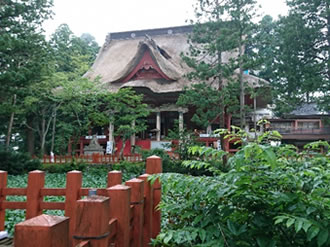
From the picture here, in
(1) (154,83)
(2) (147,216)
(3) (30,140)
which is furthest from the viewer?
(3) (30,140)

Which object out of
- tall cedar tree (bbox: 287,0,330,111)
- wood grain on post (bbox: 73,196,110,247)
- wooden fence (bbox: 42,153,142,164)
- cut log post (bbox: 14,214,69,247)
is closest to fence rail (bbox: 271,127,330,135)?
tall cedar tree (bbox: 287,0,330,111)

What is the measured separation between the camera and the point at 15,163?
1179cm

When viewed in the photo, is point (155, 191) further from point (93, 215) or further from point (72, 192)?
point (93, 215)

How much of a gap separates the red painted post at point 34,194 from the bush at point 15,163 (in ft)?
33.0

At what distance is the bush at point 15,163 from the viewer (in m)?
11.7

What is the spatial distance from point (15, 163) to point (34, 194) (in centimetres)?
1015

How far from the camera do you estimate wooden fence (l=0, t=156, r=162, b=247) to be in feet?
2.64

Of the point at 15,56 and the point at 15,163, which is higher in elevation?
the point at 15,56

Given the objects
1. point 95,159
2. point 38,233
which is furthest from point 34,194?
point 95,159

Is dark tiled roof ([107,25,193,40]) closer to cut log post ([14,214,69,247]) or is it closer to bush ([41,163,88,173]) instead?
bush ([41,163,88,173])

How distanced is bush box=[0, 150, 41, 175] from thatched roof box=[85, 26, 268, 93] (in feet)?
21.0

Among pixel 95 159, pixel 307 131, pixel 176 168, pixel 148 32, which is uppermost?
pixel 148 32

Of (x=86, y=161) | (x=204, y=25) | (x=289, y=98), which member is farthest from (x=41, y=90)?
(x=289, y=98)

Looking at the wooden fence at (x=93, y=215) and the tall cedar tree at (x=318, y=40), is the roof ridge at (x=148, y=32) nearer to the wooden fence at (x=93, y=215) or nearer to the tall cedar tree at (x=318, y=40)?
the tall cedar tree at (x=318, y=40)
